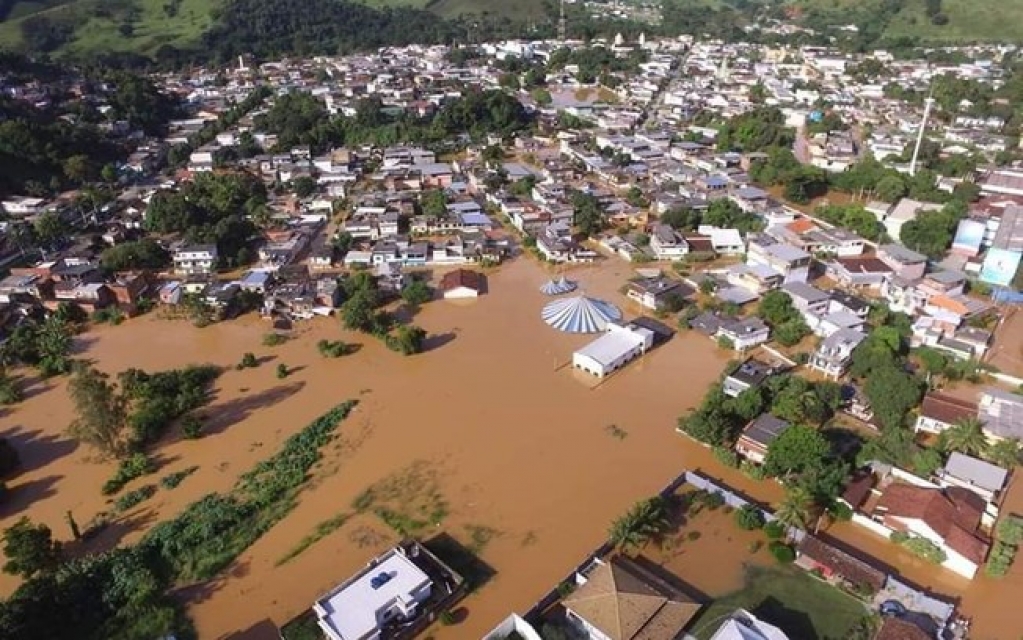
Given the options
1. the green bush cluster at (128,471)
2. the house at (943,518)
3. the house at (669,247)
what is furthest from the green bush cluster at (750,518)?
the house at (669,247)

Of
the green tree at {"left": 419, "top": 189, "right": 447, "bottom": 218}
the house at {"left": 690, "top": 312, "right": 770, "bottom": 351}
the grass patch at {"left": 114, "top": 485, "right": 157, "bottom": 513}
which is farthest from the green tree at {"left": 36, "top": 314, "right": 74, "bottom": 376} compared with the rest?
the house at {"left": 690, "top": 312, "right": 770, "bottom": 351}

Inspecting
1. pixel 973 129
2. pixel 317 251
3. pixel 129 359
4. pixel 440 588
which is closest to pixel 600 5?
pixel 973 129

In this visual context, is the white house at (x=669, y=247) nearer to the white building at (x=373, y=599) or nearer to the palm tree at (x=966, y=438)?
the palm tree at (x=966, y=438)

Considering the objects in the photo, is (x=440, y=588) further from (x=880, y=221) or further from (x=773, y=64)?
(x=773, y=64)

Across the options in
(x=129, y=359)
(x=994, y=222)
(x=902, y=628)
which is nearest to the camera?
(x=902, y=628)

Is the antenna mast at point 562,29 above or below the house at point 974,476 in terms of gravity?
above

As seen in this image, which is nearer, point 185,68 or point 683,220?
point 683,220
